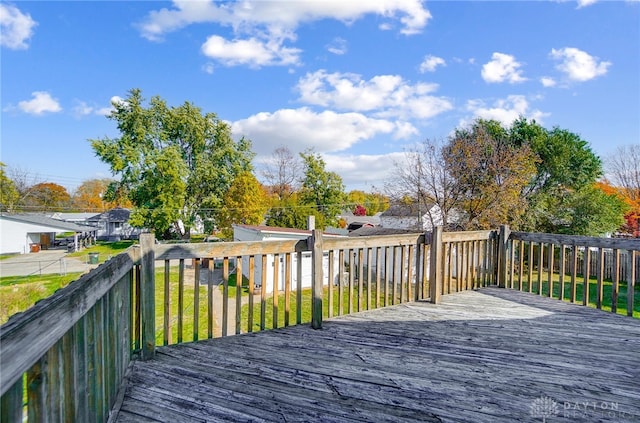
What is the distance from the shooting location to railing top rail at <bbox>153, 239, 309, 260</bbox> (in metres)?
2.73

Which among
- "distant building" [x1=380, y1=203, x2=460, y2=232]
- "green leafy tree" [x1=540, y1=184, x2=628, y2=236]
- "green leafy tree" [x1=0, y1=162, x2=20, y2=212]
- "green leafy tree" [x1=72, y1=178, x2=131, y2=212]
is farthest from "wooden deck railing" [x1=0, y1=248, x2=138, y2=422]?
"green leafy tree" [x1=72, y1=178, x2=131, y2=212]

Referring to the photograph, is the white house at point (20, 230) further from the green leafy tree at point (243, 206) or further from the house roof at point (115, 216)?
the green leafy tree at point (243, 206)

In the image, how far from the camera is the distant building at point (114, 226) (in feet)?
113

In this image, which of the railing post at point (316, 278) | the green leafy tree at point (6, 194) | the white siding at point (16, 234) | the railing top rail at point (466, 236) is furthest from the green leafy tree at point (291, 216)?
the green leafy tree at point (6, 194)

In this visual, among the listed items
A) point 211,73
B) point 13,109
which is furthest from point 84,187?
point 211,73

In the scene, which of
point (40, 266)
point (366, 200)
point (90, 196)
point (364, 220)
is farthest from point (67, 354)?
point (90, 196)

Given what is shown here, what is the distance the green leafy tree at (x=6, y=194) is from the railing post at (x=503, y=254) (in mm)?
35445

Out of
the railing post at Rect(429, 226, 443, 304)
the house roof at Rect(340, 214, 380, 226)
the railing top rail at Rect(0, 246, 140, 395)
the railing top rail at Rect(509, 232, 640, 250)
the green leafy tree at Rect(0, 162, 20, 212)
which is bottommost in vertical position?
the house roof at Rect(340, 214, 380, 226)

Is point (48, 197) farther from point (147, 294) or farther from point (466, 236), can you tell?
point (466, 236)

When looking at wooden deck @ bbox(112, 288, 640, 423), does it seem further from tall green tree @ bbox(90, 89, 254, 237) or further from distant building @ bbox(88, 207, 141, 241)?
distant building @ bbox(88, 207, 141, 241)

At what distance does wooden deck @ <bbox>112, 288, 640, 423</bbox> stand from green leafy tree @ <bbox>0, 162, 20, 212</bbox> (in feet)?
114

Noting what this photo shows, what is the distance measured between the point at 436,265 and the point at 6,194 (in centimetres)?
3743

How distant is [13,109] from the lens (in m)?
21.7

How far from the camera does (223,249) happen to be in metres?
2.95
